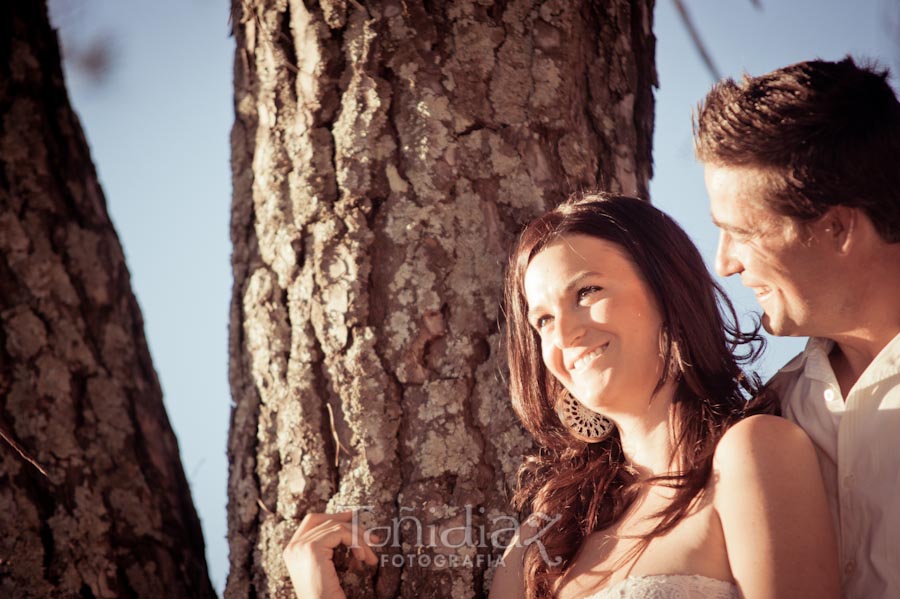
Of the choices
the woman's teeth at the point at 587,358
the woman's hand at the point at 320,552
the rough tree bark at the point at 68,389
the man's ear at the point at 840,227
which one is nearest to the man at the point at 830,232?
the man's ear at the point at 840,227

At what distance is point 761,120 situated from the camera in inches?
76.8

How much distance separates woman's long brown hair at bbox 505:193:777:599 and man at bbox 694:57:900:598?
0.52 feet

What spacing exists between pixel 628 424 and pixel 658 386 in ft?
0.44

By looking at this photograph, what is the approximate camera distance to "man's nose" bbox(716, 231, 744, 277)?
207 centimetres

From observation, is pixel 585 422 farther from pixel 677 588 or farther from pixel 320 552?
pixel 320 552

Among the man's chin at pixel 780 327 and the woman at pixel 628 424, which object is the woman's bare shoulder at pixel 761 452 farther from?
the man's chin at pixel 780 327

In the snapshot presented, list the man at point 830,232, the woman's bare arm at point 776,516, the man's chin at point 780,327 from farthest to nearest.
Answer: the man's chin at point 780,327
the man at point 830,232
the woman's bare arm at point 776,516

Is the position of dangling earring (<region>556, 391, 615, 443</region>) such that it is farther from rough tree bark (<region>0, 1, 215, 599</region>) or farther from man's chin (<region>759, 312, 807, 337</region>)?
rough tree bark (<region>0, 1, 215, 599</region>)

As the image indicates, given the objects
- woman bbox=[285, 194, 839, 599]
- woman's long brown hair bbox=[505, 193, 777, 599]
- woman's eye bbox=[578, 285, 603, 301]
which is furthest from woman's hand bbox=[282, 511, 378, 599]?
woman's eye bbox=[578, 285, 603, 301]

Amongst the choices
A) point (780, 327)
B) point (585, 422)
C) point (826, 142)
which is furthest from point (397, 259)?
point (826, 142)

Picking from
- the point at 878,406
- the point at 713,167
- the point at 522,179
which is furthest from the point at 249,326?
the point at 878,406

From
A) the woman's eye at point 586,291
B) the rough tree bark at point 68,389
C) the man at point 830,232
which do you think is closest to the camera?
the man at point 830,232

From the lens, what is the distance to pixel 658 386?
2.14 m

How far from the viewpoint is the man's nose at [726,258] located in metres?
2.07
